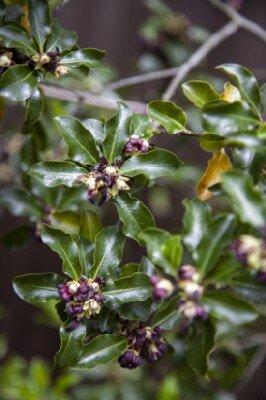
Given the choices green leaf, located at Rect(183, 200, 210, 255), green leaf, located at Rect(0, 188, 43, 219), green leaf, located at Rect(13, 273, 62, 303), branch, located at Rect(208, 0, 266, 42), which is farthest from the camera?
branch, located at Rect(208, 0, 266, 42)

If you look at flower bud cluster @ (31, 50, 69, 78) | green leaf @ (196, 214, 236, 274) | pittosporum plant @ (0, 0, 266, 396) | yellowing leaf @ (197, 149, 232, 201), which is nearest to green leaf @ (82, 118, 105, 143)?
pittosporum plant @ (0, 0, 266, 396)

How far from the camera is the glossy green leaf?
0.83 metres

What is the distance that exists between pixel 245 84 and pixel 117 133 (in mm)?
249

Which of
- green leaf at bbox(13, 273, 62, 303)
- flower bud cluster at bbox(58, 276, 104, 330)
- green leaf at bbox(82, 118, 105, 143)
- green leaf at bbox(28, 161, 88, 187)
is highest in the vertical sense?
green leaf at bbox(82, 118, 105, 143)

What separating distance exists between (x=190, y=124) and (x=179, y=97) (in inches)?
12.6

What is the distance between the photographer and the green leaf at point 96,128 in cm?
101

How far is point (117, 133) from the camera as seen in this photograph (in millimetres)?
955

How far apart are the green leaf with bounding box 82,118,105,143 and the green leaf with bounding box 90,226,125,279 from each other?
0.19 metres

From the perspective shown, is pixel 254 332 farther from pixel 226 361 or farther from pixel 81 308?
pixel 81 308

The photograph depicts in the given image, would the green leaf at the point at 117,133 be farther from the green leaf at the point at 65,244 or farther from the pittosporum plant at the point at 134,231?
the green leaf at the point at 65,244

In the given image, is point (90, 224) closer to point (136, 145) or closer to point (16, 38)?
point (136, 145)

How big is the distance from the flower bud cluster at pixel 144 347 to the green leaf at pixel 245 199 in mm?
329

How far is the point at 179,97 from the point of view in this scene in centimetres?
221

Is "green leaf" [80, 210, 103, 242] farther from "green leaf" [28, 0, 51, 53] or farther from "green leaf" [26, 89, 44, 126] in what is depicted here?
"green leaf" [28, 0, 51, 53]
